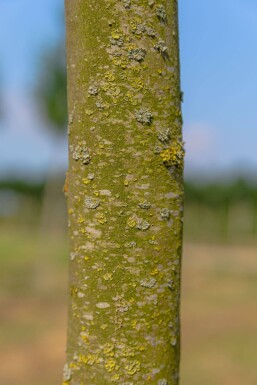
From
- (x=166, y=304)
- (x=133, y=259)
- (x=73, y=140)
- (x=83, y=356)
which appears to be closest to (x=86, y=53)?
(x=73, y=140)

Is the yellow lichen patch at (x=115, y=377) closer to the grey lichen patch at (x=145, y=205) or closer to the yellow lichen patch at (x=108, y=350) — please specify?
the yellow lichen patch at (x=108, y=350)

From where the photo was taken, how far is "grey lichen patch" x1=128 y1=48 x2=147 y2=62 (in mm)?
1570

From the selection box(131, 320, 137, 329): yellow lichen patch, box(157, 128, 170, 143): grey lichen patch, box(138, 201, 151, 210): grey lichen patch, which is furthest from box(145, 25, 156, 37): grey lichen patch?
box(131, 320, 137, 329): yellow lichen patch

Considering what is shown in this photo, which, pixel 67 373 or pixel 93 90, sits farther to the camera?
pixel 67 373

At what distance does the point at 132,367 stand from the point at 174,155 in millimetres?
595

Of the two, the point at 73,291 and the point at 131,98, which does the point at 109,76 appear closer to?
the point at 131,98

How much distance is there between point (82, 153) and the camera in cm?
158

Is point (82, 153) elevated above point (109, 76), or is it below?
below

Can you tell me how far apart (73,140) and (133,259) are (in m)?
0.38

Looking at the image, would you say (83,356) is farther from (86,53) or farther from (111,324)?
(86,53)

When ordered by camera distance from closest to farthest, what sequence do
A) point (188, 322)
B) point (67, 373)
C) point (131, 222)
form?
point (131, 222), point (67, 373), point (188, 322)

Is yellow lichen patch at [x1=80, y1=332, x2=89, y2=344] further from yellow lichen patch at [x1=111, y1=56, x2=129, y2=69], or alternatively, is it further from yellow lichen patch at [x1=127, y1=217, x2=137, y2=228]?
yellow lichen patch at [x1=111, y1=56, x2=129, y2=69]

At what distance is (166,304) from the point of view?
1607mm

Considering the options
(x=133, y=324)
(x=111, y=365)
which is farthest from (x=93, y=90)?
(x=111, y=365)
